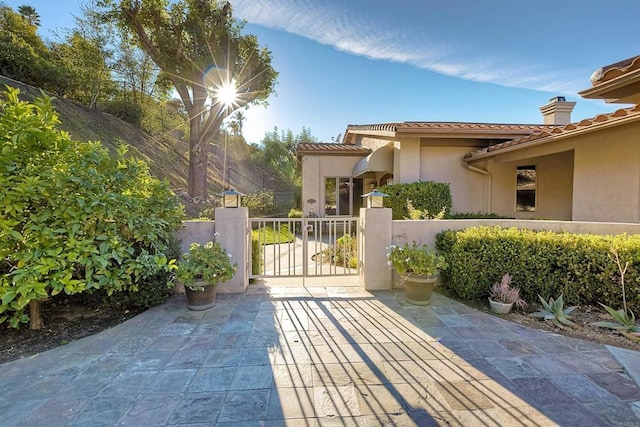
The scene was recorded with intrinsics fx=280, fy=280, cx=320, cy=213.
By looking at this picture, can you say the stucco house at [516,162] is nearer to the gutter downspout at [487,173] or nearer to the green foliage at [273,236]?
the gutter downspout at [487,173]

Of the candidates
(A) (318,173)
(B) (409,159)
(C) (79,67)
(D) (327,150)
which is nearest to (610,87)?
(B) (409,159)

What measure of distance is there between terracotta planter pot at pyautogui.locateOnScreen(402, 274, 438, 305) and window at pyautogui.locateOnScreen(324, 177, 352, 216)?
36.1 ft

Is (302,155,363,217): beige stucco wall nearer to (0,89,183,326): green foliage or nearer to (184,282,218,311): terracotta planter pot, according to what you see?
(184,282,218,311): terracotta planter pot

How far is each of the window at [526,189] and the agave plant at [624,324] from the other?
7683 mm

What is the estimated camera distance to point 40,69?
18.8 m

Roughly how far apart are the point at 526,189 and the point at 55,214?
14.3 metres

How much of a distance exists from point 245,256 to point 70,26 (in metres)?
28.5

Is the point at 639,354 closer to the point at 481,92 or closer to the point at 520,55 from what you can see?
the point at 520,55

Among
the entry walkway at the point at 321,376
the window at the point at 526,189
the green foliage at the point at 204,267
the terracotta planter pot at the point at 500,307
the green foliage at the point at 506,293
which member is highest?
the window at the point at 526,189

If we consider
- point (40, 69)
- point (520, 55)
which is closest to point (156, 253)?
point (520, 55)

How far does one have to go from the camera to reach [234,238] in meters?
6.31

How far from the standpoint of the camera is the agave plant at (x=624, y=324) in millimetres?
4207

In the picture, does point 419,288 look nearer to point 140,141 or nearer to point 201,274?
point 201,274

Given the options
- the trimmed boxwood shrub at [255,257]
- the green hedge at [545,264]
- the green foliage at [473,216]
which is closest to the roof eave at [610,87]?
the green hedge at [545,264]
